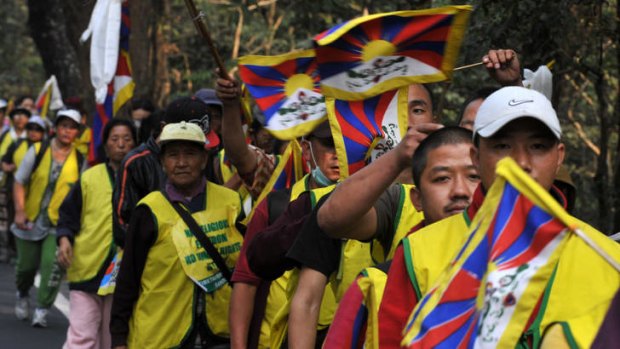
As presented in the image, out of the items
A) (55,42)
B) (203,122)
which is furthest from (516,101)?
(55,42)

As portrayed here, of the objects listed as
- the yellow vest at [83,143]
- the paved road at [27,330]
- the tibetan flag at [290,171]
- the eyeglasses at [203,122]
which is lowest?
the paved road at [27,330]

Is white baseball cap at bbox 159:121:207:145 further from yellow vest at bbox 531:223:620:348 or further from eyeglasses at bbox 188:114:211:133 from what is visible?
yellow vest at bbox 531:223:620:348

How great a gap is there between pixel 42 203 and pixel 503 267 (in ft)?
32.5

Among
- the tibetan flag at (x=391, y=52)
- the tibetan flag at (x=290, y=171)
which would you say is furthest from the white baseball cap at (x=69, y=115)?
the tibetan flag at (x=391, y=52)

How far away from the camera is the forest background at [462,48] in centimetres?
930

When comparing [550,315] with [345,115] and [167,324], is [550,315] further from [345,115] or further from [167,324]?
[167,324]

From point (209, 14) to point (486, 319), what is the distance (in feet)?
65.0

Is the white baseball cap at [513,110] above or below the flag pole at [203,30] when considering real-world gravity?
below

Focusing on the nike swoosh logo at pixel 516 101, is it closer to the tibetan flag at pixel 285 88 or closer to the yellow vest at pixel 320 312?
the yellow vest at pixel 320 312

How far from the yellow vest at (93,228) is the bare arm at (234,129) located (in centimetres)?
206

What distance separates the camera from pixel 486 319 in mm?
3283

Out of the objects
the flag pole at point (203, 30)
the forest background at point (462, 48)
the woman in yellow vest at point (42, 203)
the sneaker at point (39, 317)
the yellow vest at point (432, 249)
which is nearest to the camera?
the yellow vest at point (432, 249)

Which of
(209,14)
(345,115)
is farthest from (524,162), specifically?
Result: (209,14)

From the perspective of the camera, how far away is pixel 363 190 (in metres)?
4.21
